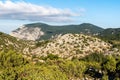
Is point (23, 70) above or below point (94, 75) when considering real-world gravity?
above

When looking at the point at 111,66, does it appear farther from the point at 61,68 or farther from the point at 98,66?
the point at 61,68

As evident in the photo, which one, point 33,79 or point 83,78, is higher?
point 33,79

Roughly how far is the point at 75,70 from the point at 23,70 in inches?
2023

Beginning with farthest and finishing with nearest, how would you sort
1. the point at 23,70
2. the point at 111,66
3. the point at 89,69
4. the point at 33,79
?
1. the point at 89,69
2. the point at 111,66
3. the point at 23,70
4. the point at 33,79

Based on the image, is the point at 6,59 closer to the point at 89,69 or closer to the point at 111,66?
the point at 89,69

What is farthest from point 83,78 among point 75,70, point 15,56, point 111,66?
point 15,56

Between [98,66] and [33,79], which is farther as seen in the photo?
[98,66]

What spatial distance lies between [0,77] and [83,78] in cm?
6244

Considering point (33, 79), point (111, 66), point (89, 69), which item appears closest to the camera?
point (33, 79)

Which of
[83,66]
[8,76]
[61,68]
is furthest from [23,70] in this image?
[83,66]

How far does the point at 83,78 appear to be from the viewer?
183 meters

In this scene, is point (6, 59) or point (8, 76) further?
point (6, 59)

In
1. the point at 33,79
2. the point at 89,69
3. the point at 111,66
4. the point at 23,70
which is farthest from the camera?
the point at 89,69

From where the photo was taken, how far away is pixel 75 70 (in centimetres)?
18400
